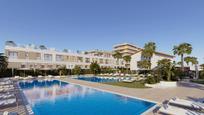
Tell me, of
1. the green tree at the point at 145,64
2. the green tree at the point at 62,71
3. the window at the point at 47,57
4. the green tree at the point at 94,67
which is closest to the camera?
the green tree at the point at 62,71

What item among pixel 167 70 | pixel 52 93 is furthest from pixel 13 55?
pixel 167 70

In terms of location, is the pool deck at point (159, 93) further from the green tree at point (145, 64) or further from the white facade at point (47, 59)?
the white facade at point (47, 59)

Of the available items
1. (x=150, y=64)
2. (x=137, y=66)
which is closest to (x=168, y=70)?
(x=150, y=64)

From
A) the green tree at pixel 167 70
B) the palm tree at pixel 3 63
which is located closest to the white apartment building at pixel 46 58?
the palm tree at pixel 3 63

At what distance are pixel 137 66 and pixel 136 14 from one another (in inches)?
699

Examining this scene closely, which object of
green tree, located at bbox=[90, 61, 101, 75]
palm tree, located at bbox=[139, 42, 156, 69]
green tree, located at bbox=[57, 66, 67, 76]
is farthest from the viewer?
green tree, located at bbox=[90, 61, 101, 75]

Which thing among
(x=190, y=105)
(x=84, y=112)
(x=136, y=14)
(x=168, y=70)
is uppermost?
(x=136, y=14)

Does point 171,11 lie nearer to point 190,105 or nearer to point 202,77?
point 202,77

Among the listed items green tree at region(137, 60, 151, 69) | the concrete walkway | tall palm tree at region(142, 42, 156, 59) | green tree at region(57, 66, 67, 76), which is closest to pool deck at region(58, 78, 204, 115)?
the concrete walkway

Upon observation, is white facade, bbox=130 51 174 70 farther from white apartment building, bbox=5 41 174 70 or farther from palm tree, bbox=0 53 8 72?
palm tree, bbox=0 53 8 72

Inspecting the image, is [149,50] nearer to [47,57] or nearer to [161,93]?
[47,57]

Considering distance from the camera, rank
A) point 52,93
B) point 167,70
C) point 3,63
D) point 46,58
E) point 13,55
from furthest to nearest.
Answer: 1. point 46,58
2. point 13,55
3. point 3,63
4. point 167,70
5. point 52,93

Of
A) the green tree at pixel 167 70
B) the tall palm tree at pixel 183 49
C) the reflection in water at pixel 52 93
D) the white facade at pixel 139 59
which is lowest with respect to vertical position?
the reflection in water at pixel 52 93

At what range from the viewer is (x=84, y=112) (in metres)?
9.56
